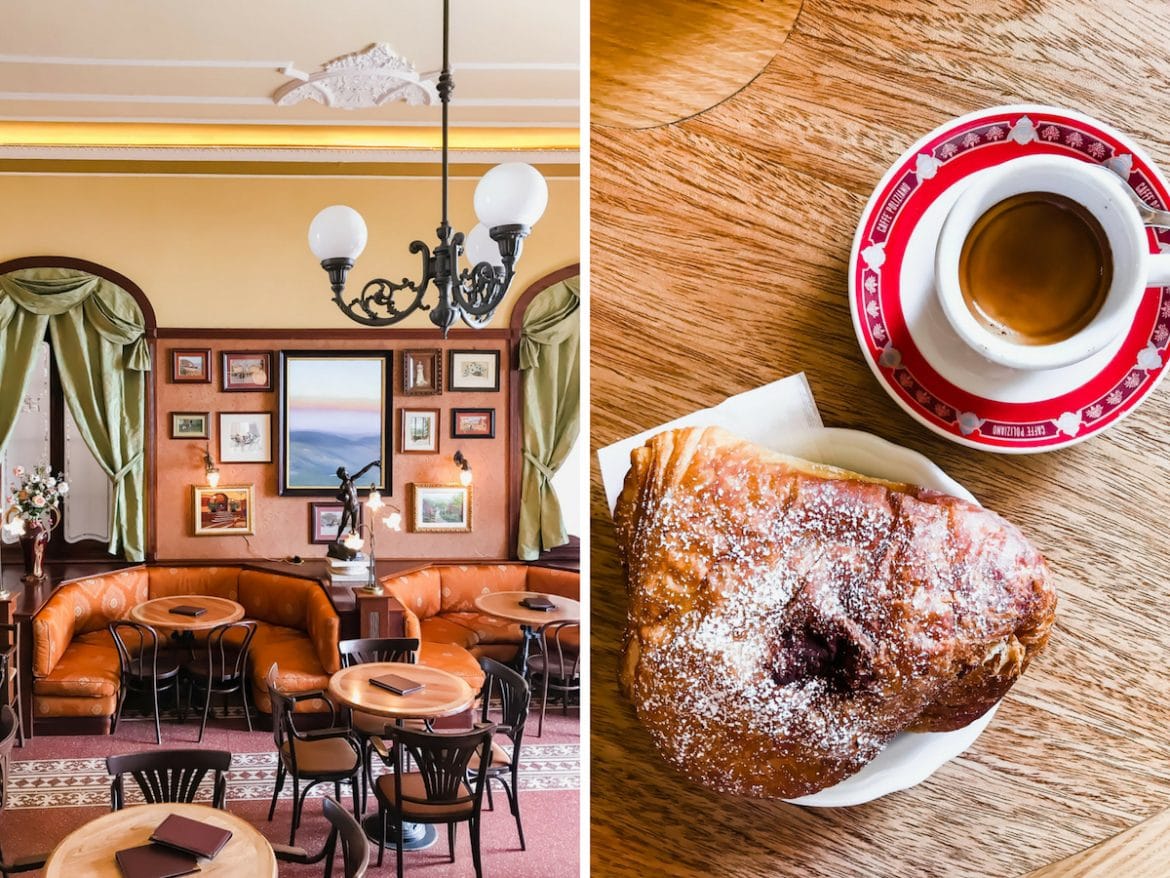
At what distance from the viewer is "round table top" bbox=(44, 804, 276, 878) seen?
1993mm

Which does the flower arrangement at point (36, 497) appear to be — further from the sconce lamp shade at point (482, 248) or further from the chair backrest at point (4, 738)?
the sconce lamp shade at point (482, 248)

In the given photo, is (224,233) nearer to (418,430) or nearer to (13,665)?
(418,430)

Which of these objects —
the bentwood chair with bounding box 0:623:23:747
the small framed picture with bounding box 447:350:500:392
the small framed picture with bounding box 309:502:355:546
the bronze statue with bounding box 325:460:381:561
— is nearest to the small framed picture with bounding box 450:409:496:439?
the small framed picture with bounding box 447:350:500:392

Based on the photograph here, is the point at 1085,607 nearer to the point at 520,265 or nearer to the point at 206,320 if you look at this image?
the point at 520,265

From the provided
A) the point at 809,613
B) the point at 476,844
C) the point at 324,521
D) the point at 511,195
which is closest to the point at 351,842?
the point at 476,844

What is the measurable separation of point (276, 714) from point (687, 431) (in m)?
2.58

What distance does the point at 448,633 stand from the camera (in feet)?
13.9

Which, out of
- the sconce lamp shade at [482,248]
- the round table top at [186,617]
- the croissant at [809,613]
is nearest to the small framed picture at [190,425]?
the round table top at [186,617]

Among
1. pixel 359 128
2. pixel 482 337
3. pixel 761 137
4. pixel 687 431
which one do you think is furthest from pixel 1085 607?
pixel 359 128

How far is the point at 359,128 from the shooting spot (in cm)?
418

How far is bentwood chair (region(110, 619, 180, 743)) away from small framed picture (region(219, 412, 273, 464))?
0.93 meters

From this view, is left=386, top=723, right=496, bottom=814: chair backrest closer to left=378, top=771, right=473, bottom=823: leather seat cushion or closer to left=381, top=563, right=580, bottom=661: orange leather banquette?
left=378, top=771, right=473, bottom=823: leather seat cushion

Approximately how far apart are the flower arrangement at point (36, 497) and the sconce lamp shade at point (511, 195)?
9.83 ft

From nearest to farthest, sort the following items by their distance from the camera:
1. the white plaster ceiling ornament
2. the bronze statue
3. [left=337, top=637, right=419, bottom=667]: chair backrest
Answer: the white plaster ceiling ornament < [left=337, top=637, right=419, bottom=667]: chair backrest < the bronze statue
